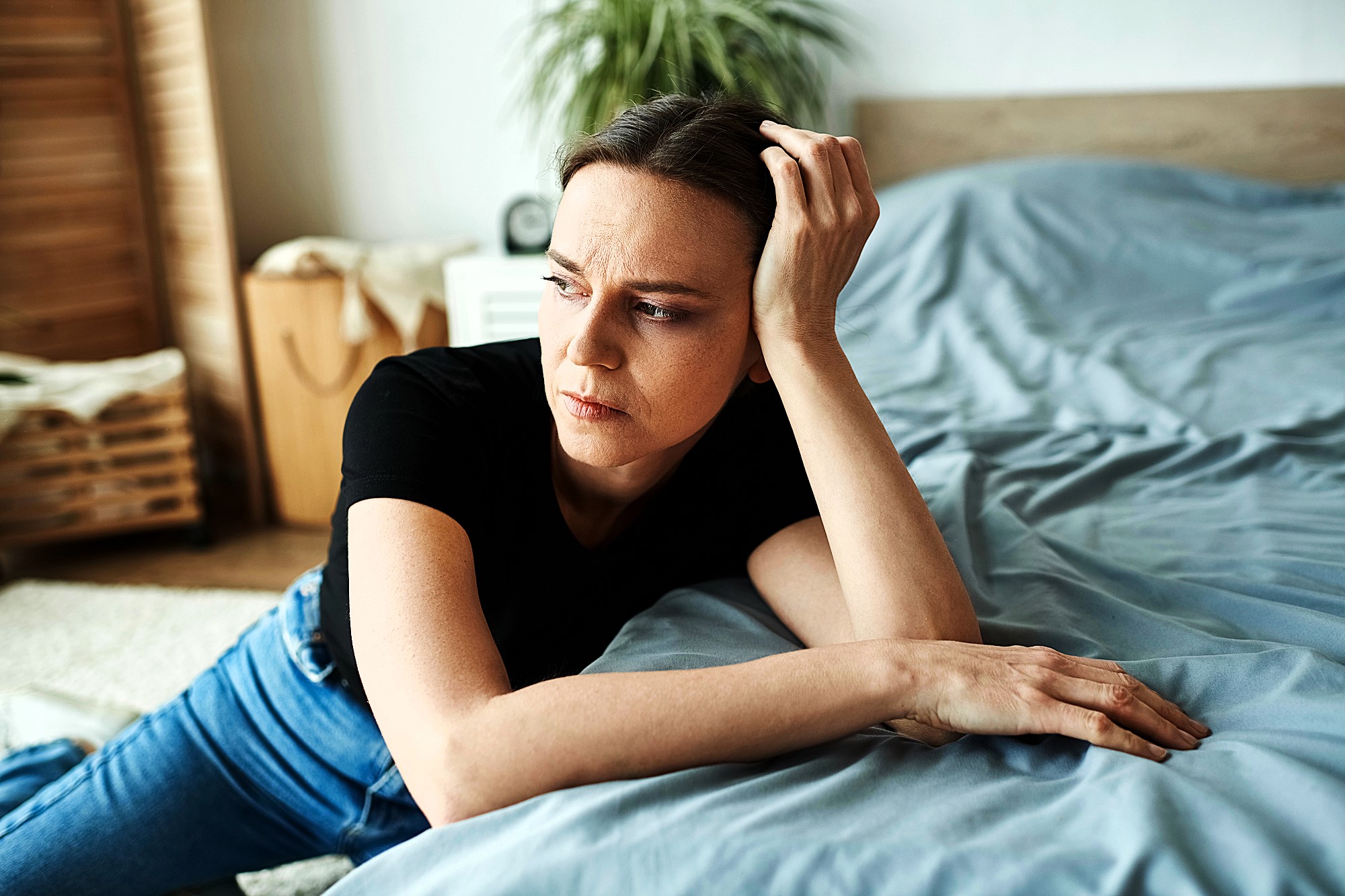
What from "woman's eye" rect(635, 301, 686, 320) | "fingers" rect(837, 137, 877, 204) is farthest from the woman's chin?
"fingers" rect(837, 137, 877, 204)

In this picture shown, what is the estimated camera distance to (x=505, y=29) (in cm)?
301

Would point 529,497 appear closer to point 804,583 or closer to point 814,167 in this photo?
point 804,583

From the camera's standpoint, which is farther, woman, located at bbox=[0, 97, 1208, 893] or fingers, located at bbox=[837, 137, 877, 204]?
fingers, located at bbox=[837, 137, 877, 204]

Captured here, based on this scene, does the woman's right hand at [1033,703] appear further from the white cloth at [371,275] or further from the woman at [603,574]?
the white cloth at [371,275]

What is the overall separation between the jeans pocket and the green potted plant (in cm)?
174

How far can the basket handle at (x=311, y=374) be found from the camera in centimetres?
269

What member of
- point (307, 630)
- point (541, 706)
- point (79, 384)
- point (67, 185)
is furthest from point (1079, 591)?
point (67, 185)

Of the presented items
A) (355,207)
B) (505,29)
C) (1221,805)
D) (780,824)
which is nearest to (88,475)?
(355,207)

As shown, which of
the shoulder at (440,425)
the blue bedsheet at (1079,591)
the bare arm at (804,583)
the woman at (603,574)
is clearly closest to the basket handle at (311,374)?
the blue bedsheet at (1079,591)

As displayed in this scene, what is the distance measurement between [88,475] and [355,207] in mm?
1232

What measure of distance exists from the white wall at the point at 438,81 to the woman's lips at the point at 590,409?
7.77 feet

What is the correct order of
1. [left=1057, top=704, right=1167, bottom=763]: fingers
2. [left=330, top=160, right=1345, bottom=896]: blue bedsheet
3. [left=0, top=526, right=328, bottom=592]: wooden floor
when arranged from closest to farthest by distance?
[left=330, top=160, right=1345, bottom=896]: blue bedsheet
[left=1057, top=704, right=1167, bottom=763]: fingers
[left=0, top=526, right=328, bottom=592]: wooden floor

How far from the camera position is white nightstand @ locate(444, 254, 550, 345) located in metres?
2.52

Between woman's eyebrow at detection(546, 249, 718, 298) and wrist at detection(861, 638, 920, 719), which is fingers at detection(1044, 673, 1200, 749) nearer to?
wrist at detection(861, 638, 920, 719)
